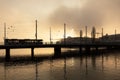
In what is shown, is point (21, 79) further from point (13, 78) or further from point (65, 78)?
point (65, 78)

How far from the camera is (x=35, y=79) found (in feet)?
164

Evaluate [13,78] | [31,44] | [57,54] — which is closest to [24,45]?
[31,44]

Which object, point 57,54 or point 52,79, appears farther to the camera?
point 57,54

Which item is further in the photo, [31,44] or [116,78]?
[31,44]

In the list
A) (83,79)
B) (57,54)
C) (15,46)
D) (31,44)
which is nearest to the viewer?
(83,79)

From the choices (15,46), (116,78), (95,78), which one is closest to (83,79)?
(95,78)

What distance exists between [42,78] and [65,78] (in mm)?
4035

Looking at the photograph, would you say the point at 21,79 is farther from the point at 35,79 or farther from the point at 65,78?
the point at 65,78

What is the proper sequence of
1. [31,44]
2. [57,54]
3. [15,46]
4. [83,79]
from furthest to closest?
[57,54]
[31,44]
[15,46]
[83,79]

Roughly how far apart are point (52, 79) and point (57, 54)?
7916cm

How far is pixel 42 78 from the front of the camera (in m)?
51.2

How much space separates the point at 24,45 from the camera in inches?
4469

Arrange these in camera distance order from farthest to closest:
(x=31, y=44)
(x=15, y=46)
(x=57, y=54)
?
1. (x=57, y=54)
2. (x=31, y=44)
3. (x=15, y=46)

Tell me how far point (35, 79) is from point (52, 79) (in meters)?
2.93
